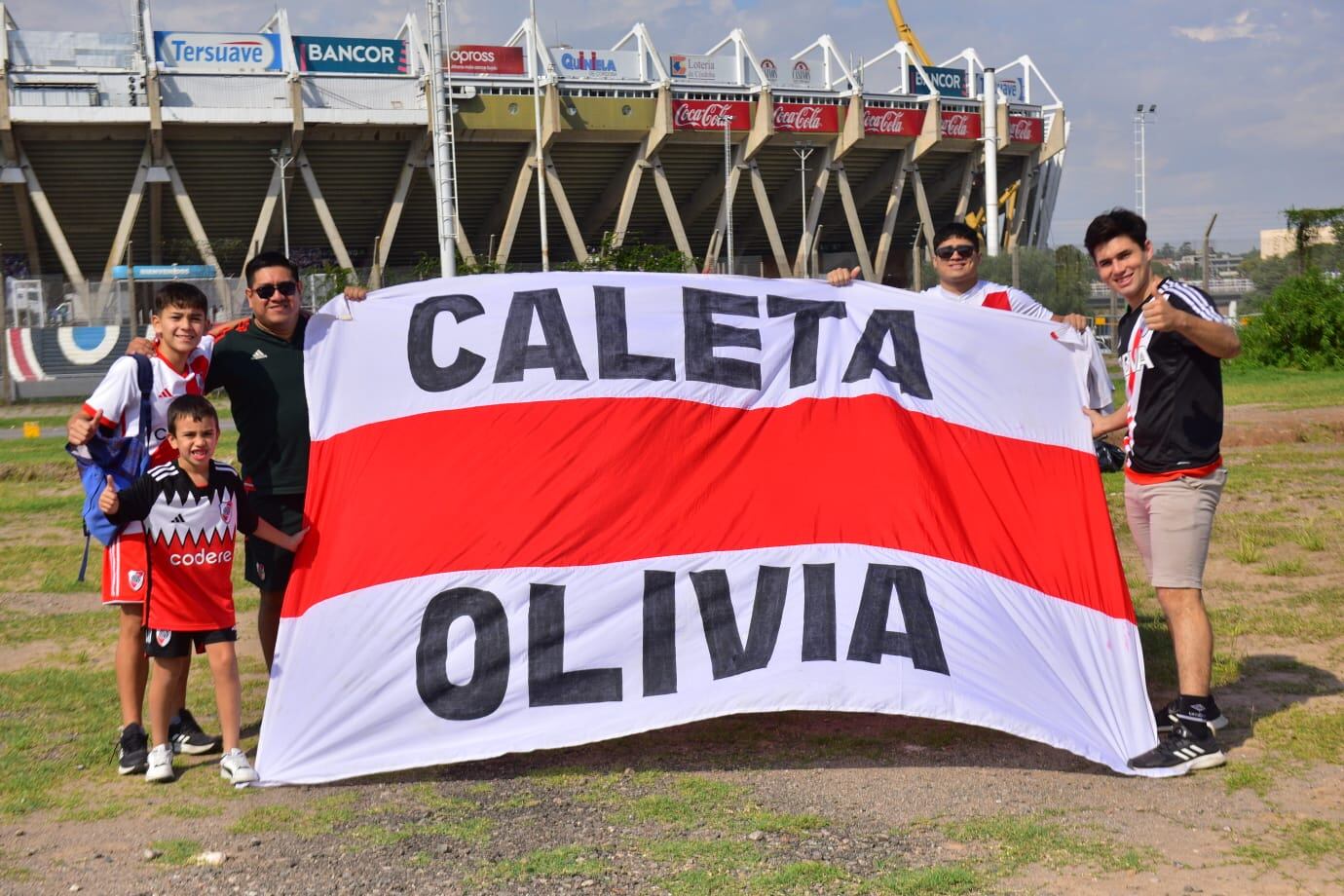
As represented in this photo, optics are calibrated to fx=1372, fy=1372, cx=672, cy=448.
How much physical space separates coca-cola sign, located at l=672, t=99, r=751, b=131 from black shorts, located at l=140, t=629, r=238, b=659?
170ft

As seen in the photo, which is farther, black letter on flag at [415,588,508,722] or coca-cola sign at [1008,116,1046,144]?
coca-cola sign at [1008,116,1046,144]

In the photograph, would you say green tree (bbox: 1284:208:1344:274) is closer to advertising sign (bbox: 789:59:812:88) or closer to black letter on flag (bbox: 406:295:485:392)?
advertising sign (bbox: 789:59:812:88)

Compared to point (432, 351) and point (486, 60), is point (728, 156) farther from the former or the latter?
point (432, 351)

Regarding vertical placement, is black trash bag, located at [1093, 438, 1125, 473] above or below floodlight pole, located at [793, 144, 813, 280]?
below

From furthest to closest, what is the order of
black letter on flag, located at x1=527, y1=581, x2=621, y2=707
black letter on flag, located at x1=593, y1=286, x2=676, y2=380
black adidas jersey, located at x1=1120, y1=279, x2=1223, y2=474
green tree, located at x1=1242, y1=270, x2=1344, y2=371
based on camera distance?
green tree, located at x1=1242, y1=270, x2=1344, y2=371
black letter on flag, located at x1=593, y1=286, x2=676, y2=380
black adidas jersey, located at x1=1120, y1=279, x2=1223, y2=474
black letter on flag, located at x1=527, y1=581, x2=621, y2=707

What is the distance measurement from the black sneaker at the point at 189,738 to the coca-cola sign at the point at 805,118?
5366 cm

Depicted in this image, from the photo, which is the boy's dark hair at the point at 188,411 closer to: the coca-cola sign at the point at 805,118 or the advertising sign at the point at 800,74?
the coca-cola sign at the point at 805,118

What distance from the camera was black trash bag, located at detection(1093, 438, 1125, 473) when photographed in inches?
232

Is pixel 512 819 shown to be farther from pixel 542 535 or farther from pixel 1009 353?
pixel 1009 353

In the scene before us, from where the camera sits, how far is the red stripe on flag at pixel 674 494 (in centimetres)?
544

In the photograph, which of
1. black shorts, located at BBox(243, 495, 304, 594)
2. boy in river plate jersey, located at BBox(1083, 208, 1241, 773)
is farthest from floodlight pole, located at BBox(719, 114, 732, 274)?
boy in river plate jersey, located at BBox(1083, 208, 1241, 773)

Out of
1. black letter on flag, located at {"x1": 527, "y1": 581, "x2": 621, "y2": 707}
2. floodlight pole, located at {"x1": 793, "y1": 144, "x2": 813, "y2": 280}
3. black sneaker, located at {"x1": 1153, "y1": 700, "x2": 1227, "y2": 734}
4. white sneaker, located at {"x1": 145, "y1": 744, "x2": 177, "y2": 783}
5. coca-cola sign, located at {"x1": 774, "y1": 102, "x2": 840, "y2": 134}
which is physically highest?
coca-cola sign, located at {"x1": 774, "y1": 102, "x2": 840, "y2": 134}

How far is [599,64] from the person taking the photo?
5512 cm

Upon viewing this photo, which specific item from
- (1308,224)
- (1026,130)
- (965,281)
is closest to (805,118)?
(1026,130)
